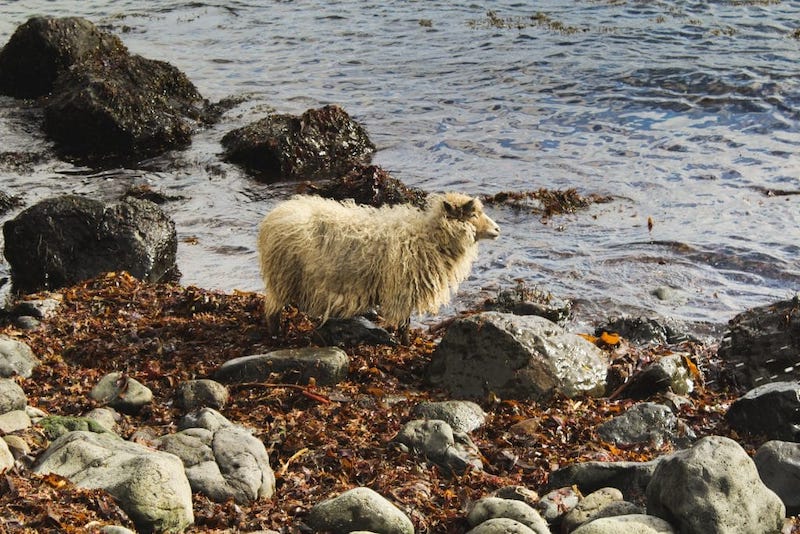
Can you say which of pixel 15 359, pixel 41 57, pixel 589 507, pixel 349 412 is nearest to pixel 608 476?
pixel 589 507

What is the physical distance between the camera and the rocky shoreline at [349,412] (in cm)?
579

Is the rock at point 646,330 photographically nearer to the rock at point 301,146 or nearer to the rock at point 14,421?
the rock at point 14,421

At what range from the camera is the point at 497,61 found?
21.7 meters

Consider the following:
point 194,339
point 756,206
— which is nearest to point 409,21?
point 756,206

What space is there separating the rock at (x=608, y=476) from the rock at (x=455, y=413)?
3.77 ft

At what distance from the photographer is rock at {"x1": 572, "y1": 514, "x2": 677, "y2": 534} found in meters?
5.56

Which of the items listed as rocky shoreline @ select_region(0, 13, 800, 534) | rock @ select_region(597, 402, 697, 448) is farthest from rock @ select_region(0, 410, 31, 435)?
rock @ select_region(597, 402, 697, 448)

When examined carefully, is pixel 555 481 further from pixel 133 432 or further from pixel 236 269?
pixel 236 269

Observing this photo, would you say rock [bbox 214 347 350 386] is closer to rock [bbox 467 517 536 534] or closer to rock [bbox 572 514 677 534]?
rock [bbox 467 517 536 534]

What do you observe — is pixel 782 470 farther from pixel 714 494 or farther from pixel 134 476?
pixel 134 476

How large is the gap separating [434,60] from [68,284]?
1283 centimetres

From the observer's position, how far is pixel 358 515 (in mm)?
5809

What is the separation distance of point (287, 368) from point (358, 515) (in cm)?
277

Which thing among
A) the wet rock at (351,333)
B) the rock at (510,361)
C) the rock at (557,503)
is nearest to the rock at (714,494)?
the rock at (557,503)
